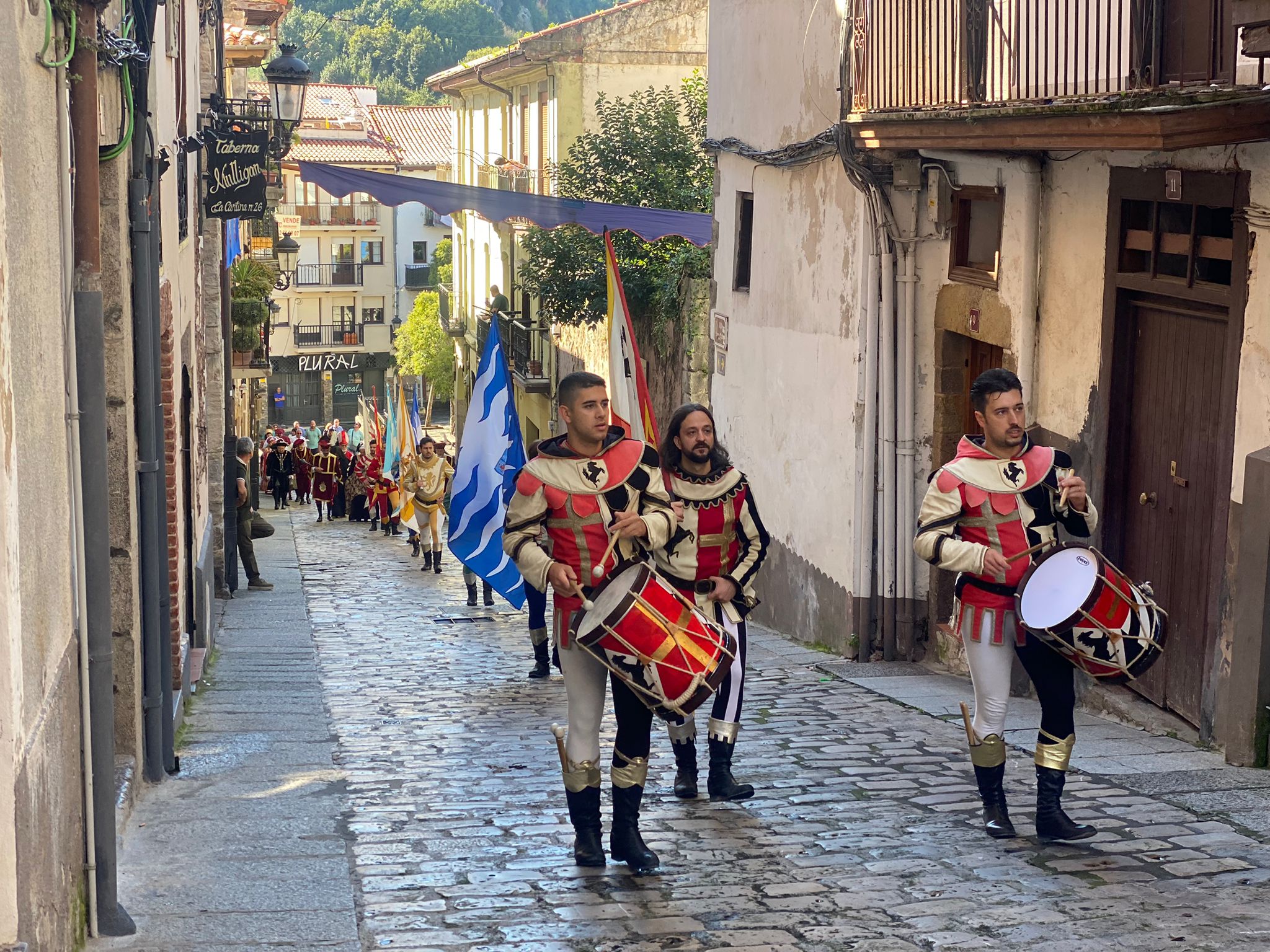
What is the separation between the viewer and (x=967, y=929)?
4996mm

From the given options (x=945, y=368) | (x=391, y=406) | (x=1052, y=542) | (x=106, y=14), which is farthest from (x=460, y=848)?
(x=391, y=406)

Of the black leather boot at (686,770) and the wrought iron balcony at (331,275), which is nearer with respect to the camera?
the black leather boot at (686,770)

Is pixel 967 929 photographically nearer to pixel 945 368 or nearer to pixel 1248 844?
pixel 1248 844

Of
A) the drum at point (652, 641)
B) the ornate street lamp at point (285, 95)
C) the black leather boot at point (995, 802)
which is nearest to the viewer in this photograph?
the drum at point (652, 641)

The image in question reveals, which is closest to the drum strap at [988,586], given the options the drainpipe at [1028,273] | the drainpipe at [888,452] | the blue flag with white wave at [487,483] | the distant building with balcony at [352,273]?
the drainpipe at [1028,273]

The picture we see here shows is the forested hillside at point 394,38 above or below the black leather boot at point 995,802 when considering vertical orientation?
above

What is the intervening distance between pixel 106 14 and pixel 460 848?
338 cm

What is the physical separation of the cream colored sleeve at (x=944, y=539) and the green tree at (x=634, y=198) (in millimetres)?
15366

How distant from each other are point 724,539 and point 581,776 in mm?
1395

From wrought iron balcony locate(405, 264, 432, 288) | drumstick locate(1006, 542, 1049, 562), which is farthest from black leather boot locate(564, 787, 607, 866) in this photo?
wrought iron balcony locate(405, 264, 432, 288)

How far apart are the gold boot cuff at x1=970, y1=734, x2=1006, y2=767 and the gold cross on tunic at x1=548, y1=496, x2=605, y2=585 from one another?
5.22 feet

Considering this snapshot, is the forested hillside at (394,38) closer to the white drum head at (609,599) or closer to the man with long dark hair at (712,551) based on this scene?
the man with long dark hair at (712,551)

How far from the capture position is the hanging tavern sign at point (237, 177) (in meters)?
14.4

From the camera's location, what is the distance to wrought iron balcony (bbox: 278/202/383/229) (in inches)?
2611
